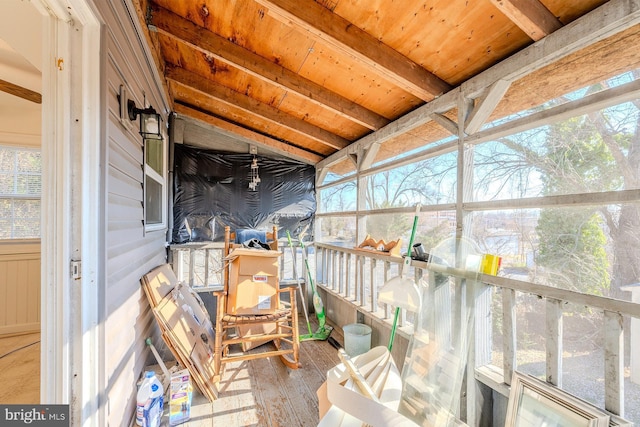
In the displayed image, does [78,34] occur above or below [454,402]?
above

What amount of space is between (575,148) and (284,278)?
12.3 ft

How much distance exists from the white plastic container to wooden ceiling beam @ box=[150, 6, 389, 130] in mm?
2634

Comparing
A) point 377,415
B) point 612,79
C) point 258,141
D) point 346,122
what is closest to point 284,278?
point 258,141

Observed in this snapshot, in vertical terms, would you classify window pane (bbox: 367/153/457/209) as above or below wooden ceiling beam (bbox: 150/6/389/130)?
below

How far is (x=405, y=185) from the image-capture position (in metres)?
2.92

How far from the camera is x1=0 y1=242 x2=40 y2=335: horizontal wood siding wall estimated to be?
10.5 feet

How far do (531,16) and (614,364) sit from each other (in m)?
1.70

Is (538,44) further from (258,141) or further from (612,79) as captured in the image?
(258,141)

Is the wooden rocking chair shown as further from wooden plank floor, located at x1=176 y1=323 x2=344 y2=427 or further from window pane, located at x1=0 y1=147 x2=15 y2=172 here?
window pane, located at x1=0 y1=147 x2=15 y2=172

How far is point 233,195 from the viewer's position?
170 inches

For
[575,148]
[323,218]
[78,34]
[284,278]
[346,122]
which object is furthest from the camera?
[323,218]

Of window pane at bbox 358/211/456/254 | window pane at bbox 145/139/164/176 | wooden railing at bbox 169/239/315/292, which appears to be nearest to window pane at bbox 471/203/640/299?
window pane at bbox 358/211/456/254

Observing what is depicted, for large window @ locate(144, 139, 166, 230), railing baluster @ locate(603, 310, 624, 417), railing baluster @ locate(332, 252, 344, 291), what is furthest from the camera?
railing baluster @ locate(332, 252, 344, 291)

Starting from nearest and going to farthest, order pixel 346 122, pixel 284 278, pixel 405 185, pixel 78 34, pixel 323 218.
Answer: pixel 78 34 → pixel 405 185 → pixel 346 122 → pixel 284 278 → pixel 323 218
